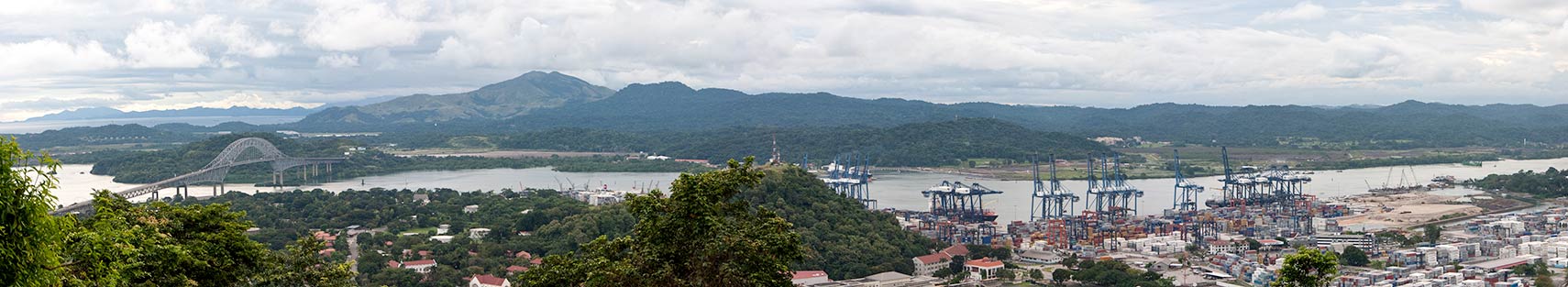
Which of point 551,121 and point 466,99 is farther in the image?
point 466,99

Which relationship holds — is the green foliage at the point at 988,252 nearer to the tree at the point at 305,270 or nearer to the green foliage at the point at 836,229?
the green foliage at the point at 836,229

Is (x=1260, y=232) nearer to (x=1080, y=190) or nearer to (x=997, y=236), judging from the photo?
(x=997, y=236)

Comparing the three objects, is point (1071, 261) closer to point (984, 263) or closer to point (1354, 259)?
point (984, 263)

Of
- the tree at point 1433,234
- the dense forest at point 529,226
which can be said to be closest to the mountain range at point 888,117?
the tree at point 1433,234

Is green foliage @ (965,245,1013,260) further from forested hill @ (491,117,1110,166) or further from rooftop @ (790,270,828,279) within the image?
forested hill @ (491,117,1110,166)

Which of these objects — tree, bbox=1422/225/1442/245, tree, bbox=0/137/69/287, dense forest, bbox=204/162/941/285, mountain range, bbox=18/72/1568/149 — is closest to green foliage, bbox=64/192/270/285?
tree, bbox=0/137/69/287

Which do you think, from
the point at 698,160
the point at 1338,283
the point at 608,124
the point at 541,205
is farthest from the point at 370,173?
the point at 608,124
